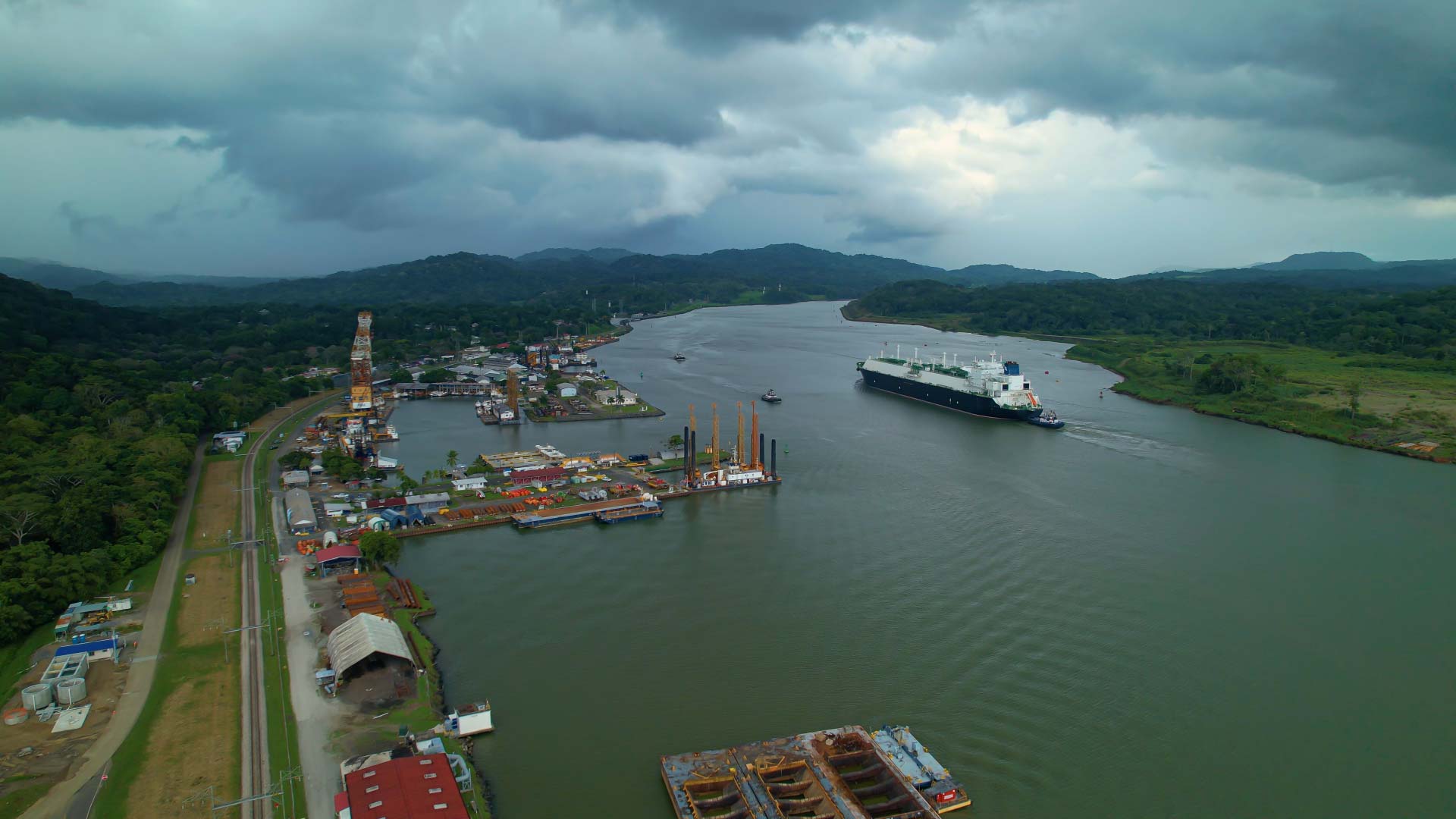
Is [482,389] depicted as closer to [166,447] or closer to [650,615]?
[166,447]

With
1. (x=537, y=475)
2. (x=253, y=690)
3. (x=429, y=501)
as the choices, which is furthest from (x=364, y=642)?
(x=537, y=475)

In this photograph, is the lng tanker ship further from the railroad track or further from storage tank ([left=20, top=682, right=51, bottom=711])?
storage tank ([left=20, top=682, right=51, bottom=711])

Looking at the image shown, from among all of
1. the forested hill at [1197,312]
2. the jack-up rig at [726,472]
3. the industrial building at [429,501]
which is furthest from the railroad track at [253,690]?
the forested hill at [1197,312]

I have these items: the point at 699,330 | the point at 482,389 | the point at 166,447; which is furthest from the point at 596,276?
the point at 166,447

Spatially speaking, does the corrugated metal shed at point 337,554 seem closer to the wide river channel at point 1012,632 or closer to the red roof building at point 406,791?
the wide river channel at point 1012,632

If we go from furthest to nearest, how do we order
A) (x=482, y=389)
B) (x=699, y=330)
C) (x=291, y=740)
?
(x=699, y=330), (x=482, y=389), (x=291, y=740)
